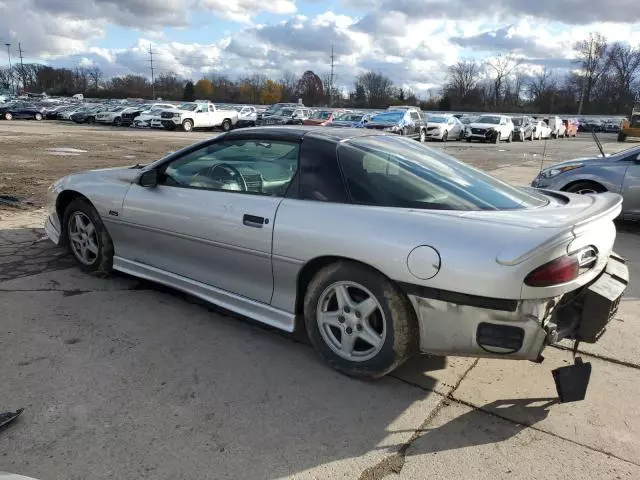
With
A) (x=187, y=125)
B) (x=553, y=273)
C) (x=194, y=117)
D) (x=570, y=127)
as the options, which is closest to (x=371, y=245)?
(x=553, y=273)

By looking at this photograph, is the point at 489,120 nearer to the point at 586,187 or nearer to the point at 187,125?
the point at 187,125

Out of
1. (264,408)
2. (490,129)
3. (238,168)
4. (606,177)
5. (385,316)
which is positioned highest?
(238,168)

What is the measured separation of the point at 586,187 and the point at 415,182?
5.58 metres

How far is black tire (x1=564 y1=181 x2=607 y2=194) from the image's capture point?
763 cm

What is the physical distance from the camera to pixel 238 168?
3.96 m

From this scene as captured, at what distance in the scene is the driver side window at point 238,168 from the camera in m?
3.59

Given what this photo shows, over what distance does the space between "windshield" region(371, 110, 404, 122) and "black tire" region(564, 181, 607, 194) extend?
17104 mm

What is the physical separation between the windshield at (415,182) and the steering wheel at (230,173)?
0.82 m

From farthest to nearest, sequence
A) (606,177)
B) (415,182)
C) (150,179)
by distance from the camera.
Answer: (606,177)
(150,179)
(415,182)

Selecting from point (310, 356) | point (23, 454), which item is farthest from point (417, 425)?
point (23, 454)

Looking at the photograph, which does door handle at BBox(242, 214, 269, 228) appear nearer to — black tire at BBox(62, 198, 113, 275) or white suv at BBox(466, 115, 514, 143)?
black tire at BBox(62, 198, 113, 275)

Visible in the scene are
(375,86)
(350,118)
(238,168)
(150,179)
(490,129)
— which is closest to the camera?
(238,168)

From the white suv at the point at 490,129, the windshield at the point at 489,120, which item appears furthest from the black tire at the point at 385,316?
the windshield at the point at 489,120

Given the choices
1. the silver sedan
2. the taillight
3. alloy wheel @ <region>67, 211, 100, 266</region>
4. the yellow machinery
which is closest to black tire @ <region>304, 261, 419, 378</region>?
the taillight
